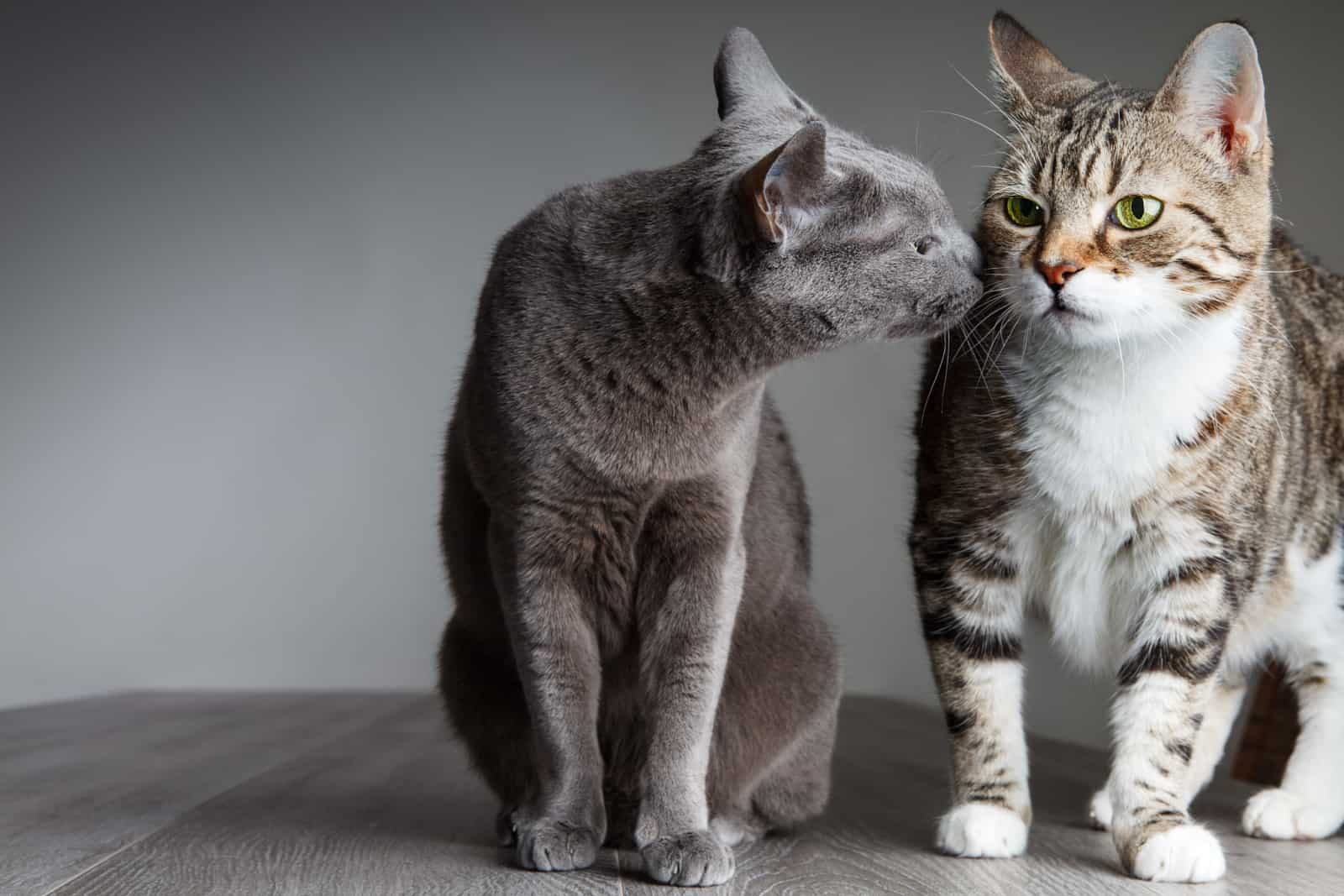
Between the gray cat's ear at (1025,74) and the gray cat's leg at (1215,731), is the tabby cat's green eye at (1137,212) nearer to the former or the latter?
the gray cat's ear at (1025,74)

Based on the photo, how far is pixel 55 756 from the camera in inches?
88.0

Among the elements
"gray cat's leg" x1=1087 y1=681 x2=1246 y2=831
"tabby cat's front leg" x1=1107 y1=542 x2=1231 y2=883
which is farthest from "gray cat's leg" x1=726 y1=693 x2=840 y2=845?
"gray cat's leg" x1=1087 y1=681 x2=1246 y2=831

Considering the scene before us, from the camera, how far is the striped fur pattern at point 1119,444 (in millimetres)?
1400

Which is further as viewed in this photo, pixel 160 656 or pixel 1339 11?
pixel 160 656

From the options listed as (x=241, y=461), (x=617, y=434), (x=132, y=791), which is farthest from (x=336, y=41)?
(x=617, y=434)

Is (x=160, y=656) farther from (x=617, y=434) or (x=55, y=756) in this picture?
(x=617, y=434)

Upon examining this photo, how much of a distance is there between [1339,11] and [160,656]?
331cm

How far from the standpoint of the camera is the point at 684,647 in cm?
139

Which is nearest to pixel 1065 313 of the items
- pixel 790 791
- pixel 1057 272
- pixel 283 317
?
pixel 1057 272

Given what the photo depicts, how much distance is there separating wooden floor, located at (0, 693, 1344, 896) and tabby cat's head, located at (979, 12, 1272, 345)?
0.61 m

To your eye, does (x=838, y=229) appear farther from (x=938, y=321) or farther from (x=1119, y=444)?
(x=1119, y=444)

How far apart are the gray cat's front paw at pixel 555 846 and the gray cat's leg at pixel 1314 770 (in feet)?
2.84

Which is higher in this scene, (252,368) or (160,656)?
(252,368)

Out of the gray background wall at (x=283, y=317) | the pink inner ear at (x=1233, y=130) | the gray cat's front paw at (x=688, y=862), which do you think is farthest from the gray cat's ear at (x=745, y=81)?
the gray background wall at (x=283, y=317)
